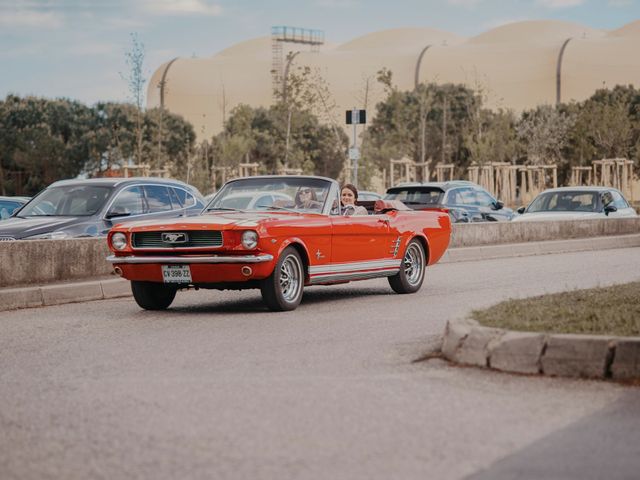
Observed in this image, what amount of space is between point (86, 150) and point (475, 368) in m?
54.9

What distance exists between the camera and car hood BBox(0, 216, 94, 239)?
16719 mm

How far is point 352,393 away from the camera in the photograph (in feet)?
25.3

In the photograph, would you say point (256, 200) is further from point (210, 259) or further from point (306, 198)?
point (210, 259)

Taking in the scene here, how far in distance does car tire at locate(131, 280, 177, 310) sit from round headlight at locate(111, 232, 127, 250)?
0.50m

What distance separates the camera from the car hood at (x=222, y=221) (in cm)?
1243

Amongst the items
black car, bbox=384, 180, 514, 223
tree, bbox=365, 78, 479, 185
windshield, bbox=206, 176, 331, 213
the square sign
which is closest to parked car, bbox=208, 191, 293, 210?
windshield, bbox=206, 176, 331, 213

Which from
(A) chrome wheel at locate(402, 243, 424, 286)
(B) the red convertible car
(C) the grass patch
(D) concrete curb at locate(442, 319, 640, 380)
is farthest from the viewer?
(A) chrome wheel at locate(402, 243, 424, 286)

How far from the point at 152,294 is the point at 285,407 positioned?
→ 21.4 feet

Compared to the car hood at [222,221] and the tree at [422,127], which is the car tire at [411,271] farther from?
the tree at [422,127]

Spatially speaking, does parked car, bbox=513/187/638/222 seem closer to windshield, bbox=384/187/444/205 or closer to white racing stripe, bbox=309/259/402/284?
windshield, bbox=384/187/444/205

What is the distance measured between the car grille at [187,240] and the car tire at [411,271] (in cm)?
348

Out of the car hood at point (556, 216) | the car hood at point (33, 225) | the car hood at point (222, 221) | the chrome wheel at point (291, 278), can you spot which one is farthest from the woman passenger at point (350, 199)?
the car hood at point (556, 216)

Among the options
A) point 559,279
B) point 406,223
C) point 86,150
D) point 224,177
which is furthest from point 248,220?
point 86,150

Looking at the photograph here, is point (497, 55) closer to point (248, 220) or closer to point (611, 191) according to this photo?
point (611, 191)
